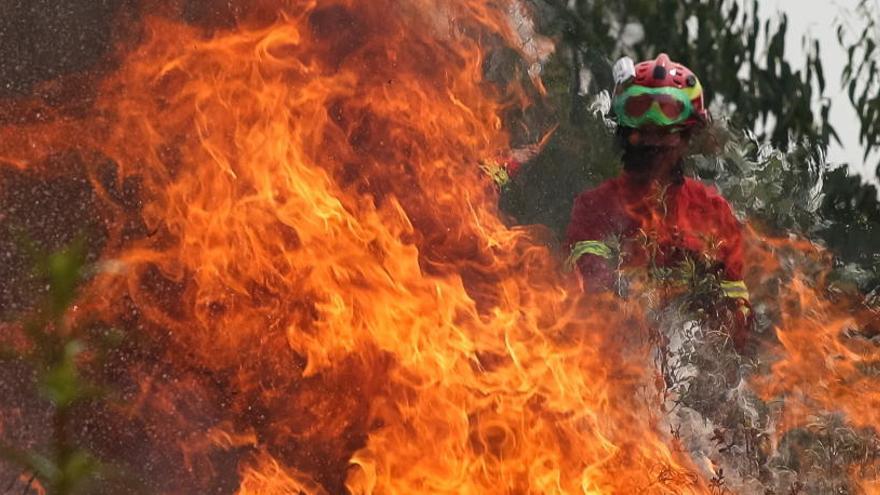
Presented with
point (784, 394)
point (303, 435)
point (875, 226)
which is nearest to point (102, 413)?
point (303, 435)

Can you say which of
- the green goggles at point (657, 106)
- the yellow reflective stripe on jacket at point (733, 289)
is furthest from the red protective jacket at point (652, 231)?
the green goggles at point (657, 106)

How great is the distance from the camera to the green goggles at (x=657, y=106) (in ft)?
15.4

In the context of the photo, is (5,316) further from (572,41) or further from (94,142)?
(572,41)

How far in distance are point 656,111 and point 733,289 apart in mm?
902

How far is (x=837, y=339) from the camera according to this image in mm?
5426

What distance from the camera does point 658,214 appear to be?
4.74 m

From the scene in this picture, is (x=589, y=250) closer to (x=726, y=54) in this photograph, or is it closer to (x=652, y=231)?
(x=652, y=231)

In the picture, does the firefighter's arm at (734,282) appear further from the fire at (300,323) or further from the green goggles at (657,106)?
the green goggles at (657,106)

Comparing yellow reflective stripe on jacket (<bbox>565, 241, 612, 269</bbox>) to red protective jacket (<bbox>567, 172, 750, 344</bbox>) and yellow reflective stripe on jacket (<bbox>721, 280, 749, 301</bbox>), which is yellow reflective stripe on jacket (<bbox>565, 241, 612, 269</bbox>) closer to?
red protective jacket (<bbox>567, 172, 750, 344</bbox>)

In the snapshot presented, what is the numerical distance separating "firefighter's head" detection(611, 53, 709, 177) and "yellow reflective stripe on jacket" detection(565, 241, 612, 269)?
0.48m

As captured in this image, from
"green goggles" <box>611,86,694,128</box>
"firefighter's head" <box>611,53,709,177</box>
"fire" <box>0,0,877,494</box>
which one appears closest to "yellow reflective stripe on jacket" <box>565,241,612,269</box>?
"fire" <box>0,0,877,494</box>

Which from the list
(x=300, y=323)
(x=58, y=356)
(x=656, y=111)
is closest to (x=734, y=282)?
(x=656, y=111)

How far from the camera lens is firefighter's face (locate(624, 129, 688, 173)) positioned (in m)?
4.77

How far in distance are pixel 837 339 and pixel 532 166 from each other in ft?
7.26
